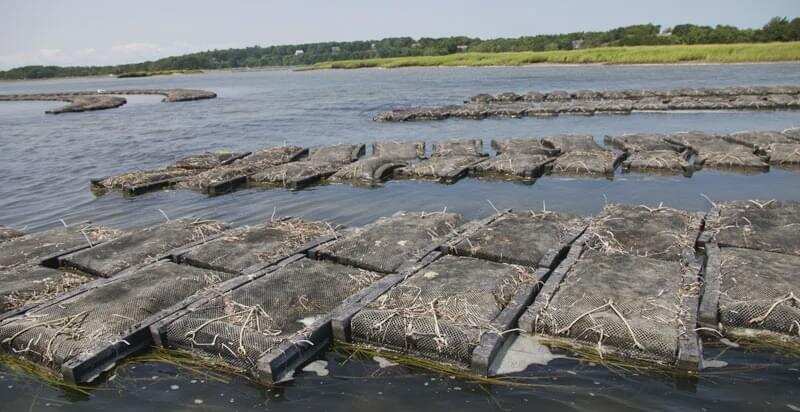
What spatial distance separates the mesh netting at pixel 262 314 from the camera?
616 centimetres

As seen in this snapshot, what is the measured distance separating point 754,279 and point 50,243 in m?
11.6

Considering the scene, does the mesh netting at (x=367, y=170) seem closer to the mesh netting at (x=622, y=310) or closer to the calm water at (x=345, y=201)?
the calm water at (x=345, y=201)

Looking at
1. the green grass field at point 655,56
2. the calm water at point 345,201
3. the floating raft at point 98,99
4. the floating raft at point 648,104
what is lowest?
the calm water at point 345,201

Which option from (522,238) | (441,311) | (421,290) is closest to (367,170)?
(522,238)

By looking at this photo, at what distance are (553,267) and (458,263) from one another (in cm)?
146

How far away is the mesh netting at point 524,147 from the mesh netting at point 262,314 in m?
11.1

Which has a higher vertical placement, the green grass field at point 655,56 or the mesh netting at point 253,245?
the green grass field at point 655,56

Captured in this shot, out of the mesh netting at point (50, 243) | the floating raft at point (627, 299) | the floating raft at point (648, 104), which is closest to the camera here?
the floating raft at point (627, 299)

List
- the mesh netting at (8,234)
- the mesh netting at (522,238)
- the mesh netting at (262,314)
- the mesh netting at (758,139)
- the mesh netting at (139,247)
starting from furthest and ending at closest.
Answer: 1. the mesh netting at (758,139)
2. the mesh netting at (8,234)
3. the mesh netting at (139,247)
4. the mesh netting at (522,238)
5. the mesh netting at (262,314)

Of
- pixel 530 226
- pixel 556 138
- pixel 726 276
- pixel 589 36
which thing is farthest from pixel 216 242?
pixel 589 36

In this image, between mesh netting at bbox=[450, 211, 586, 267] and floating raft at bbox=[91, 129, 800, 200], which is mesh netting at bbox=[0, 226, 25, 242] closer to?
floating raft at bbox=[91, 129, 800, 200]

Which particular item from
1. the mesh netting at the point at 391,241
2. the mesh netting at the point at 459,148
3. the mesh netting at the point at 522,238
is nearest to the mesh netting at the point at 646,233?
the mesh netting at the point at 522,238

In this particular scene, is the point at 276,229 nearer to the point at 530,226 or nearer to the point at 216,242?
the point at 216,242

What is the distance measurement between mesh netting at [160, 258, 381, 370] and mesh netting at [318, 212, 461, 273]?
1.43 feet
